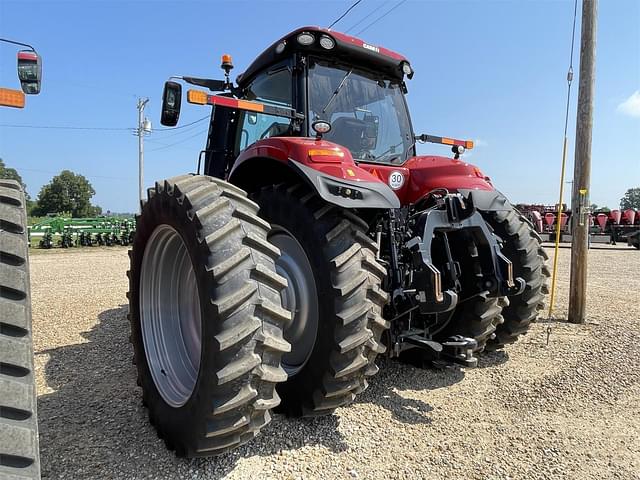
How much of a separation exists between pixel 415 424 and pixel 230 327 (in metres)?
1.55

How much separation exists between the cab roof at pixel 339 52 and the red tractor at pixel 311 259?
13 millimetres

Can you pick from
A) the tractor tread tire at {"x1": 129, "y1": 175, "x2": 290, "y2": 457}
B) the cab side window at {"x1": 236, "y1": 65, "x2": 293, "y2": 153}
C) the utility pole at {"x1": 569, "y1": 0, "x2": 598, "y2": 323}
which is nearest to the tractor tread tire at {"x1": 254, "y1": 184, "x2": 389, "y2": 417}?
the tractor tread tire at {"x1": 129, "y1": 175, "x2": 290, "y2": 457}

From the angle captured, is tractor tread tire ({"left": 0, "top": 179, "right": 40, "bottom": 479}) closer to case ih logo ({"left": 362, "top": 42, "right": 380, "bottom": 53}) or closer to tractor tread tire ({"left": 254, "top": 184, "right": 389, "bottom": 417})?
tractor tread tire ({"left": 254, "top": 184, "right": 389, "bottom": 417})

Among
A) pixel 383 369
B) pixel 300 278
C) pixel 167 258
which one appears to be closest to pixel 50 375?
pixel 167 258

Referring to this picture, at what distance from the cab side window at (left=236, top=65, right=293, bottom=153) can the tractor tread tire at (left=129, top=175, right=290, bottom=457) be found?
158cm

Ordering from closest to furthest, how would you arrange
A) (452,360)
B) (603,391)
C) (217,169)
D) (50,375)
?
(452,360), (603,391), (50,375), (217,169)

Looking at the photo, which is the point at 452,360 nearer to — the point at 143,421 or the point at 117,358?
the point at 143,421

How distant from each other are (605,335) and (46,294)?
8448mm

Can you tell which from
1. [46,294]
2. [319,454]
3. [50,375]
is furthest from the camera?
[46,294]

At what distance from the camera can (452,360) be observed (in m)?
3.03

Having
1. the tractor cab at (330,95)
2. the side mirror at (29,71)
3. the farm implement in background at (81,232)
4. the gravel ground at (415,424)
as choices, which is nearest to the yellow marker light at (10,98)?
the side mirror at (29,71)

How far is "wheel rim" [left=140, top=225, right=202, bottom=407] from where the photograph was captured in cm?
270

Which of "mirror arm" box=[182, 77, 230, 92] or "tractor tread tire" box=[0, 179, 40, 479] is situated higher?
"mirror arm" box=[182, 77, 230, 92]

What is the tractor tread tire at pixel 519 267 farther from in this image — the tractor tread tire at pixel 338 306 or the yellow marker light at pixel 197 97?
the yellow marker light at pixel 197 97
